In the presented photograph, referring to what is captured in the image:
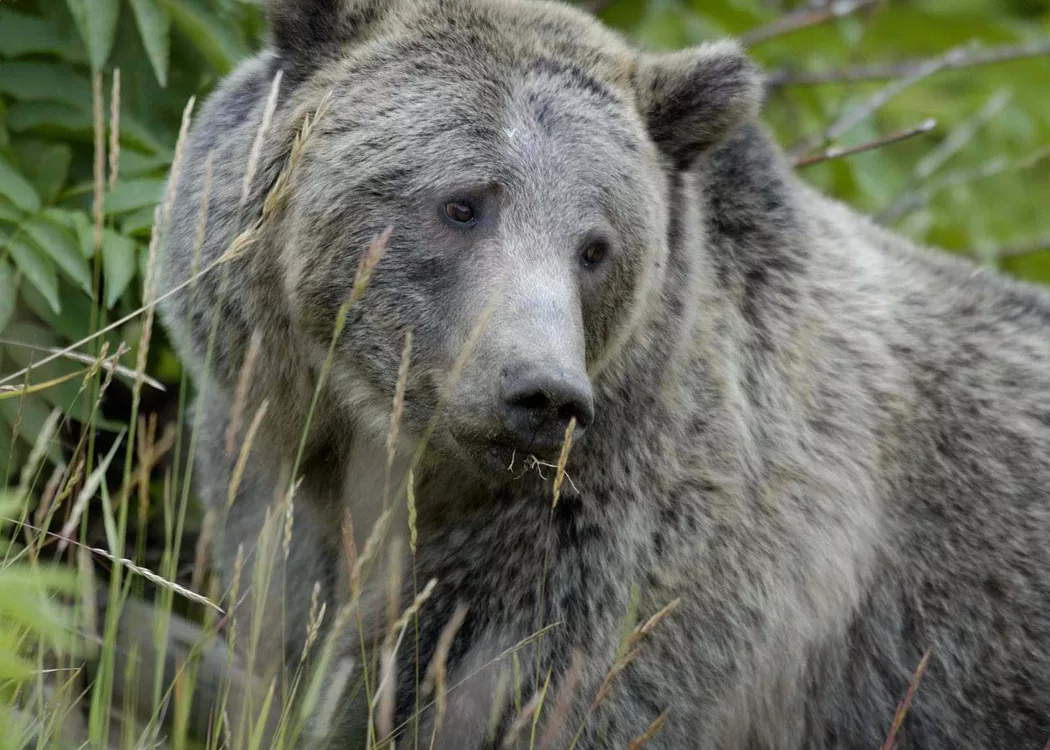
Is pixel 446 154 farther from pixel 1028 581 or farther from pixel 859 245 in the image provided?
pixel 1028 581

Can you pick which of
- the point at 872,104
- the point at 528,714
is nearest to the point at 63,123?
the point at 528,714

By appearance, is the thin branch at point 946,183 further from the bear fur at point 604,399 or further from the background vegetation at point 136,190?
the bear fur at point 604,399

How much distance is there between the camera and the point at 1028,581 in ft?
13.5

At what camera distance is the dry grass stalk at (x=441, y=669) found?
8.12 feet

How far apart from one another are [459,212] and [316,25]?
0.72 m

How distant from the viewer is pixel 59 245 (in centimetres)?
403

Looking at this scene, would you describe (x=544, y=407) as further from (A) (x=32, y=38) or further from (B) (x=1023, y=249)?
(B) (x=1023, y=249)

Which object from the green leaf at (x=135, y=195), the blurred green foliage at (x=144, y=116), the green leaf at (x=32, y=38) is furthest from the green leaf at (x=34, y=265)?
the green leaf at (x=32, y=38)

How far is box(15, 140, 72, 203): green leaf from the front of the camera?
4.40 metres

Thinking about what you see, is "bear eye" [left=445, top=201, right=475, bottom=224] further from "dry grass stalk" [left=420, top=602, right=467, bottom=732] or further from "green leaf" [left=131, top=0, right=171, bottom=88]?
"green leaf" [left=131, top=0, right=171, bottom=88]

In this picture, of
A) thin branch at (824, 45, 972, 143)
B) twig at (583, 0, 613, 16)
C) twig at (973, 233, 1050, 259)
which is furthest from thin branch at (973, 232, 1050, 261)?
twig at (583, 0, 613, 16)

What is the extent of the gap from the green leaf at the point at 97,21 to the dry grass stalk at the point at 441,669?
2007mm

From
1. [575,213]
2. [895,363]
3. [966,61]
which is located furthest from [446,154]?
[966,61]

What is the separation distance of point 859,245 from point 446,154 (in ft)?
5.35
